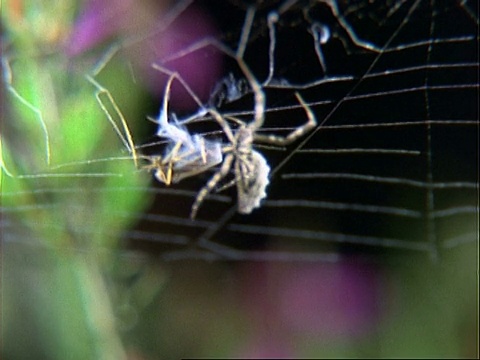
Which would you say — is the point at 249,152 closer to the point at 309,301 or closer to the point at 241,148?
the point at 241,148

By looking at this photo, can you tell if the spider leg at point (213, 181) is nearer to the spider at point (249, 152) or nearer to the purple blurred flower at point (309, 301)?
the spider at point (249, 152)

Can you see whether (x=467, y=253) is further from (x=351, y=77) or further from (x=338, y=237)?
(x=351, y=77)

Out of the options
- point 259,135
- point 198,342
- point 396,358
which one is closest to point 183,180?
point 259,135

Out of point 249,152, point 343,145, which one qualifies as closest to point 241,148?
point 249,152

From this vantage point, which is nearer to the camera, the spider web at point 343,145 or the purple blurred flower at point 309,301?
the spider web at point 343,145

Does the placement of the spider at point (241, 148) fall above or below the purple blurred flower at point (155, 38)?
below

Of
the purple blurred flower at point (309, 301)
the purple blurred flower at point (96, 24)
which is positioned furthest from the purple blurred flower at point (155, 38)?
the purple blurred flower at point (309, 301)
